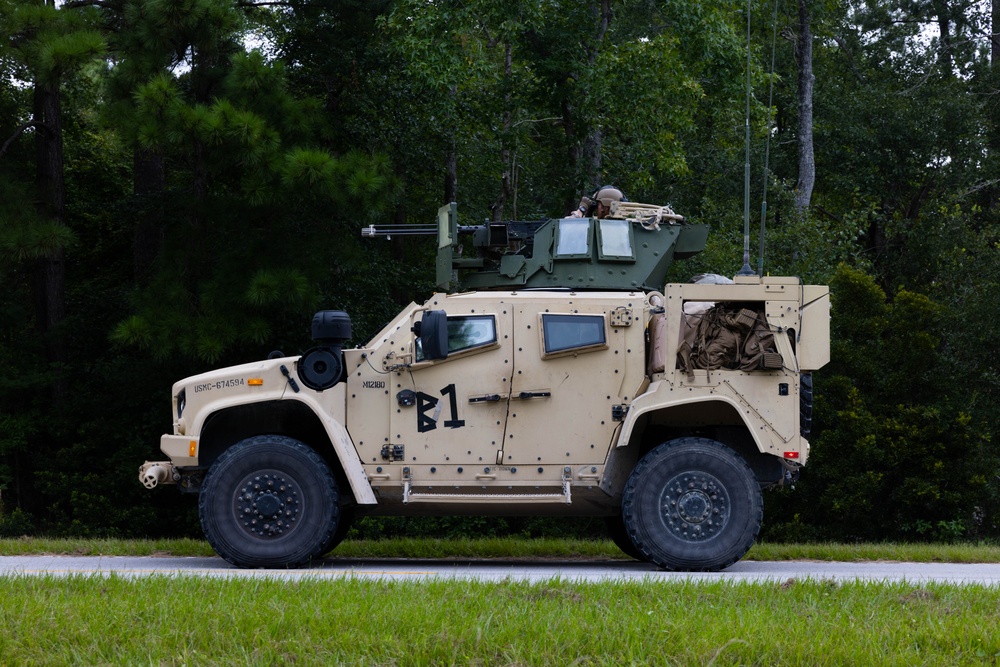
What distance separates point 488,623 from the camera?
6.60m

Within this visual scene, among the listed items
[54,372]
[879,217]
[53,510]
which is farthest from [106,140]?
[879,217]

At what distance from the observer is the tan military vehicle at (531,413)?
10.4 m

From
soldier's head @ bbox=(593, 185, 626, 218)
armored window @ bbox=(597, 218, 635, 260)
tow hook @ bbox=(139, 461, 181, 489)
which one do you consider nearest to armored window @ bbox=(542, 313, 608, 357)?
armored window @ bbox=(597, 218, 635, 260)

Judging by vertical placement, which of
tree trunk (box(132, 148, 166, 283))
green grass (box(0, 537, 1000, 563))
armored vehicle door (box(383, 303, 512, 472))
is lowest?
green grass (box(0, 537, 1000, 563))

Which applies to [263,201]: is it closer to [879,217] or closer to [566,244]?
[566,244]

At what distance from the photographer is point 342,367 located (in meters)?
10.7

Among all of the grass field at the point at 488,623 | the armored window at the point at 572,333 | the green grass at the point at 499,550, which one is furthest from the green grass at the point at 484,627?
the green grass at the point at 499,550

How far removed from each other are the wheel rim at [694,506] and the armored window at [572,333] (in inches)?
50.5

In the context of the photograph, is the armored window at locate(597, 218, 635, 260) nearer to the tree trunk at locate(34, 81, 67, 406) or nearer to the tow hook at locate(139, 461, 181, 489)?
the tow hook at locate(139, 461, 181, 489)

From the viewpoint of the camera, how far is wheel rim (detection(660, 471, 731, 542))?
10375mm

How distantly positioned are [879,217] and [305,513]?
62.5 ft

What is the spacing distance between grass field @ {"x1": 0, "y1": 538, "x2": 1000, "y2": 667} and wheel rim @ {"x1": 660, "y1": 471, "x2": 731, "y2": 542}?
84.1 inches

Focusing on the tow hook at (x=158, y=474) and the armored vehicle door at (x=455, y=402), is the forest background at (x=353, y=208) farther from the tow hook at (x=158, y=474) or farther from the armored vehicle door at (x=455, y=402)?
the armored vehicle door at (x=455, y=402)

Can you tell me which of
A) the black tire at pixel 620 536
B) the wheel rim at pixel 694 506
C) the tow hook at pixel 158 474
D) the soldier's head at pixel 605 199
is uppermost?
the soldier's head at pixel 605 199
